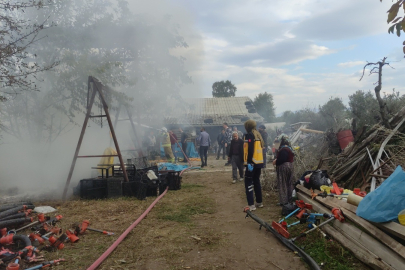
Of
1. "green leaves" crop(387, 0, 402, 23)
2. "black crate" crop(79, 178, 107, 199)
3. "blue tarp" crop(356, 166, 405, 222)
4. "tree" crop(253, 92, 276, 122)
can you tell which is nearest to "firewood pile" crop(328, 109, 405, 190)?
"blue tarp" crop(356, 166, 405, 222)

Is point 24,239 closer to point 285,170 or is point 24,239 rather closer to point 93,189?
point 93,189

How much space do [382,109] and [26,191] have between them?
395 inches

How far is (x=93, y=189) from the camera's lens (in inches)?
294

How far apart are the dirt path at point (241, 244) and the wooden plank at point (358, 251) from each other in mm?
665

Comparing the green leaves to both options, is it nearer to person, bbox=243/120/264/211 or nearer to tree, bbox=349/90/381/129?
person, bbox=243/120/264/211

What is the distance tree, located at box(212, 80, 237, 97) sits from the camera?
2253 inches

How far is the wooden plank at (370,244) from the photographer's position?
2936 millimetres

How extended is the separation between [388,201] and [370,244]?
0.55m

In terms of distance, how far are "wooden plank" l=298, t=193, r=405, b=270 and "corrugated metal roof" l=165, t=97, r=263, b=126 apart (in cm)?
1918

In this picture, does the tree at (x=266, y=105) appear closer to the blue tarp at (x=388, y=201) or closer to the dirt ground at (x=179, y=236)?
the dirt ground at (x=179, y=236)

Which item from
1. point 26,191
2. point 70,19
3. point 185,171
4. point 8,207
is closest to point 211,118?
point 185,171

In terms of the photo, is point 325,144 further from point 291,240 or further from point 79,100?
point 79,100

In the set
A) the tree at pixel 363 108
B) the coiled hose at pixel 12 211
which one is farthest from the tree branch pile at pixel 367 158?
the coiled hose at pixel 12 211

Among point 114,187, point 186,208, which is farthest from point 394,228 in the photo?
point 114,187
